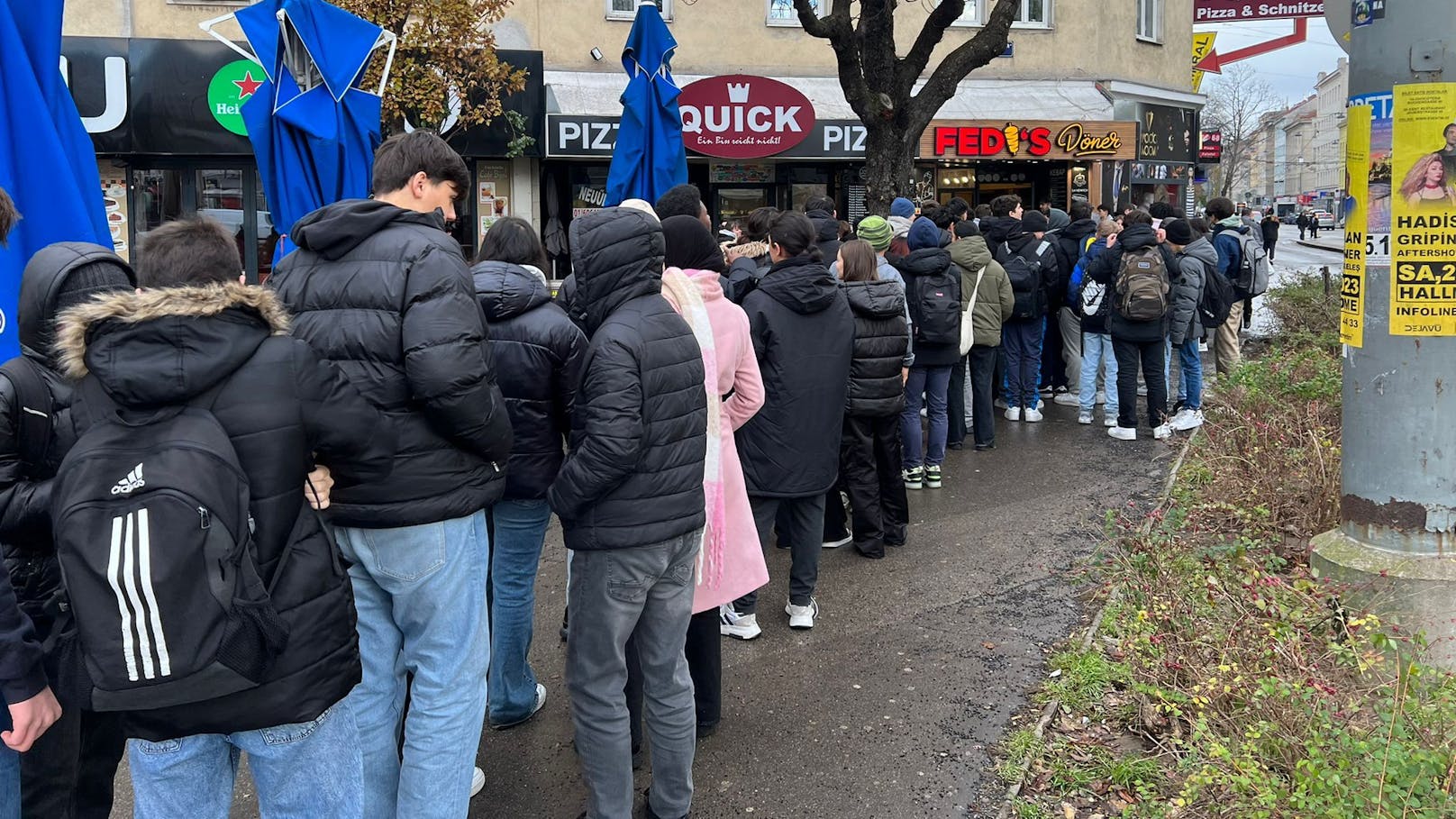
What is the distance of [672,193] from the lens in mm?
5711

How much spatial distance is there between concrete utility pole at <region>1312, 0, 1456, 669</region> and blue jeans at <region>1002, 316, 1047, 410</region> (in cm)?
526

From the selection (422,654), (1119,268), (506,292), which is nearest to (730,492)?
(506,292)

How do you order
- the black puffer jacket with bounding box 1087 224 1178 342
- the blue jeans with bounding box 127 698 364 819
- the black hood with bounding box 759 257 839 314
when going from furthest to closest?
1. the black puffer jacket with bounding box 1087 224 1178 342
2. the black hood with bounding box 759 257 839 314
3. the blue jeans with bounding box 127 698 364 819

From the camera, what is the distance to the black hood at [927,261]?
26.1ft

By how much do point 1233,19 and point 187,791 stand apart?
19903mm

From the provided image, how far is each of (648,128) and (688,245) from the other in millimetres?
3031

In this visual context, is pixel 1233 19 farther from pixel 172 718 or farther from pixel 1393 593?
pixel 172 718

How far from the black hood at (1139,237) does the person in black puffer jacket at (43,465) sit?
25.4ft

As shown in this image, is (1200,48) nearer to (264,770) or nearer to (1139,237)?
(1139,237)

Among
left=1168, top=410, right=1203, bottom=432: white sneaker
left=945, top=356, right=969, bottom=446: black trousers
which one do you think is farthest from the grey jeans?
left=1168, top=410, right=1203, bottom=432: white sneaker

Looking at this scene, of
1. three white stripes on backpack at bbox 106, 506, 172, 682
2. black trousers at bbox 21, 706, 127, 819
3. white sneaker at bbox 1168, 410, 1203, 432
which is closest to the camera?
three white stripes on backpack at bbox 106, 506, 172, 682

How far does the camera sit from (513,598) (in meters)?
4.30

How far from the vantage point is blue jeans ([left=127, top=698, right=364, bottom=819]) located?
2551 millimetres

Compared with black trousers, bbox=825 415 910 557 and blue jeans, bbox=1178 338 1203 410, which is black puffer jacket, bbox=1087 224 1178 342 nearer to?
blue jeans, bbox=1178 338 1203 410
